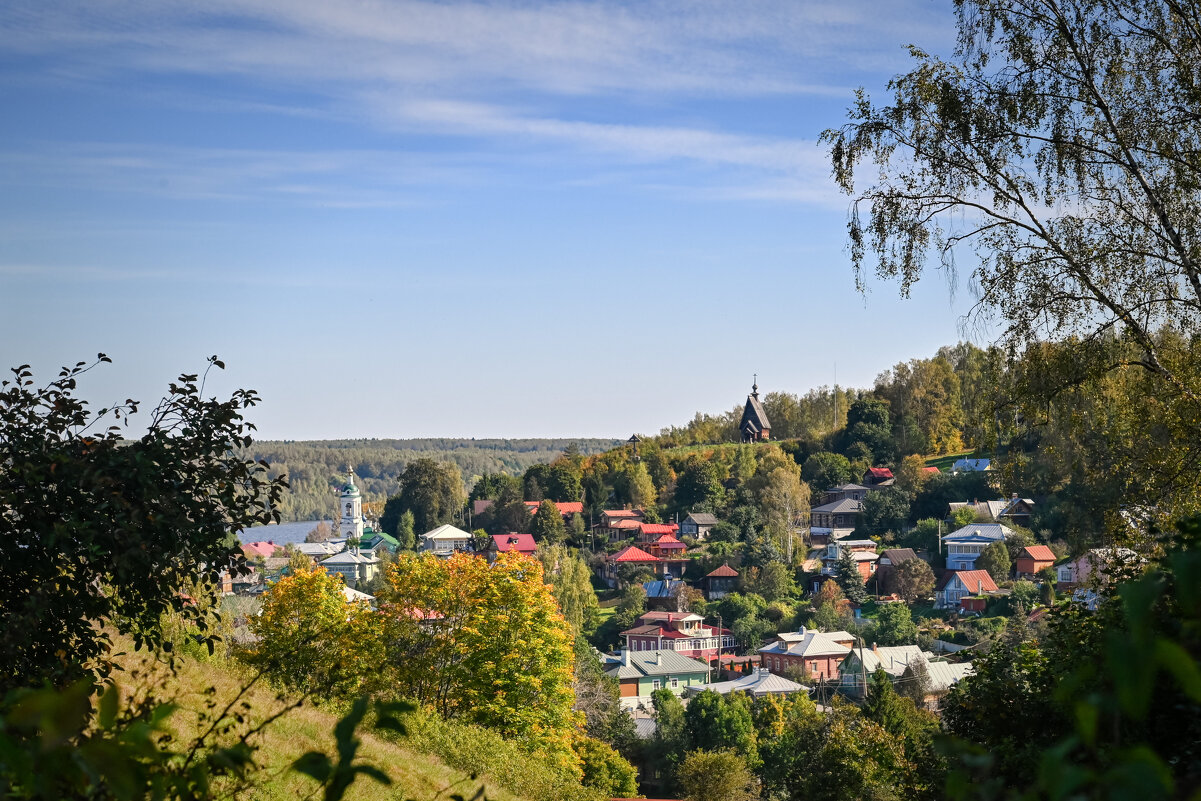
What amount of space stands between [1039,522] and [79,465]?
61702mm

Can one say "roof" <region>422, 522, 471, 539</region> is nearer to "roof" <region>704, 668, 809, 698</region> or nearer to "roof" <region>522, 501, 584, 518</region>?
"roof" <region>522, 501, 584, 518</region>

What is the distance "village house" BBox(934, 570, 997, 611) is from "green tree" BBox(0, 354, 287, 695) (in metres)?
50.5

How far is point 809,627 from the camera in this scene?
51.9m

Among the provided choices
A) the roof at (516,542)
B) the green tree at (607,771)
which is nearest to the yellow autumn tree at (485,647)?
the green tree at (607,771)

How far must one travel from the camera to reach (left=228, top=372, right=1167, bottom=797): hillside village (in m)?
41.7

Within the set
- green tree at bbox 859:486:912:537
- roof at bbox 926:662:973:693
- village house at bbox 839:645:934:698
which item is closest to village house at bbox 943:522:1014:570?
green tree at bbox 859:486:912:537

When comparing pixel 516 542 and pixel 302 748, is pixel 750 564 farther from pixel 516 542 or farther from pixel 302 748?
pixel 302 748

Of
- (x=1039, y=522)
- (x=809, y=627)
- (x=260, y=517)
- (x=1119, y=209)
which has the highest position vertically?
(x=1119, y=209)

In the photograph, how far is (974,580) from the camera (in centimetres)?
5422

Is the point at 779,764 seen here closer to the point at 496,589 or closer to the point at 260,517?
the point at 496,589

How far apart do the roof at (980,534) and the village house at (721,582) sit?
1176cm

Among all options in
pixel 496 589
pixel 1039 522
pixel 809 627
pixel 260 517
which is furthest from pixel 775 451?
pixel 260 517

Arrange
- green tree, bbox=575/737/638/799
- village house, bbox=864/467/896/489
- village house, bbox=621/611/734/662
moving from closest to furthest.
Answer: green tree, bbox=575/737/638/799, village house, bbox=621/611/734/662, village house, bbox=864/467/896/489

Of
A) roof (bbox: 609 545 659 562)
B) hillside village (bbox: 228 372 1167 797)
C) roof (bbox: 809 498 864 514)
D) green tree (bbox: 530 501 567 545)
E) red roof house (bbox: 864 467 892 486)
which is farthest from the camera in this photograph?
red roof house (bbox: 864 467 892 486)
